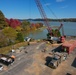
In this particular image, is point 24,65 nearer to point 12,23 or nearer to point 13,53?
point 13,53

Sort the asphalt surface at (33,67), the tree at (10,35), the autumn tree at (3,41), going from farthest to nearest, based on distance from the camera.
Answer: the tree at (10,35) < the autumn tree at (3,41) < the asphalt surface at (33,67)

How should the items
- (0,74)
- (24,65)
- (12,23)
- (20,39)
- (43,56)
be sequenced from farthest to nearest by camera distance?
(12,23) → (20,39) → (43,56) → (24,65) → (0,74)

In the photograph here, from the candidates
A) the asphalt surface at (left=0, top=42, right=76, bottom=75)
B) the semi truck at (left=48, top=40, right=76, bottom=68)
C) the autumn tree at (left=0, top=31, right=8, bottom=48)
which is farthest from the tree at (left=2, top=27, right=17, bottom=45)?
the semi truck at (left=48, top=40, right=76, bottom=68)

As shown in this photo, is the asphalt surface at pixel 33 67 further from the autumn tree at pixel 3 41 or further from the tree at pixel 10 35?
the tree at pixel 10 35

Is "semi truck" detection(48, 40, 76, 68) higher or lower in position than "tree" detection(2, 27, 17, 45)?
lower

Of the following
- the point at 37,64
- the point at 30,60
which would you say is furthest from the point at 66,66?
the point at 30,60

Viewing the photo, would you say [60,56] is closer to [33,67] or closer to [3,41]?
[33,67]

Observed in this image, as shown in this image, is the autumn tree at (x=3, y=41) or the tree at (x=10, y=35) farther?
the tree at (x=10, y=35)

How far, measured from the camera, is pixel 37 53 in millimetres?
39406

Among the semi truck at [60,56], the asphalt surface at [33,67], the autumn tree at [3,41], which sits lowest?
the asphalt surface at [33,67]

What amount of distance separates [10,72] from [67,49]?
63.0 ft

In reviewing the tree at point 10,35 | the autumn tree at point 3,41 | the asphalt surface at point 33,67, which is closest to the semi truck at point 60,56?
the asphalt surface at point 33,67

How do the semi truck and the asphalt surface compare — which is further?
the semi truck

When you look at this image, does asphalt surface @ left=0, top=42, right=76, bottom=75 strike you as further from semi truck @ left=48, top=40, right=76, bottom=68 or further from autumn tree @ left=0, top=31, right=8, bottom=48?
autumn tree @ left=0, top=31, right=8, bottom=48
